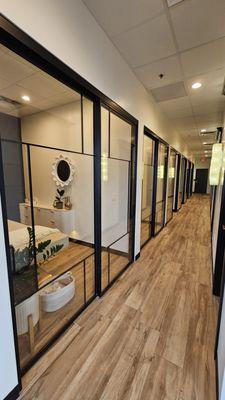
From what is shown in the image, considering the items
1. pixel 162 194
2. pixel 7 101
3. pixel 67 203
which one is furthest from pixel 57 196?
Result: pixel 162 194

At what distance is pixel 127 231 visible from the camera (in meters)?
3.06

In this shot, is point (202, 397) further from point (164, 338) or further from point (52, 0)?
point (52, 0)

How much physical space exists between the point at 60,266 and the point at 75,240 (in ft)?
1.98

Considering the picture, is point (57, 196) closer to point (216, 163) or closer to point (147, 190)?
point (147, 190)

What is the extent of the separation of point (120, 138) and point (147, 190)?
5.65 ft

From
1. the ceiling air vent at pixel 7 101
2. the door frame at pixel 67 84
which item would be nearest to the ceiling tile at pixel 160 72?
the door frame at pixel 67 84

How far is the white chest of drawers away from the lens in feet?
4.97

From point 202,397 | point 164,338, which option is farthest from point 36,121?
point 202,397

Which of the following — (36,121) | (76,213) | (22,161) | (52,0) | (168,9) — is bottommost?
(76,213)

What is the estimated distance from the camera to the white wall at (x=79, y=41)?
44.3 inches

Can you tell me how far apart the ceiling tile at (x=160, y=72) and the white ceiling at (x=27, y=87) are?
1.35 m

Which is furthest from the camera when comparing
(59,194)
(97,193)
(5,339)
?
(59,194)

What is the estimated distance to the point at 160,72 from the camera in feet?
8.55

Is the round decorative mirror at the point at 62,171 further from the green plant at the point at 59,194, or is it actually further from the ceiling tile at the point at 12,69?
the ceiling tile at the point at 12,69
